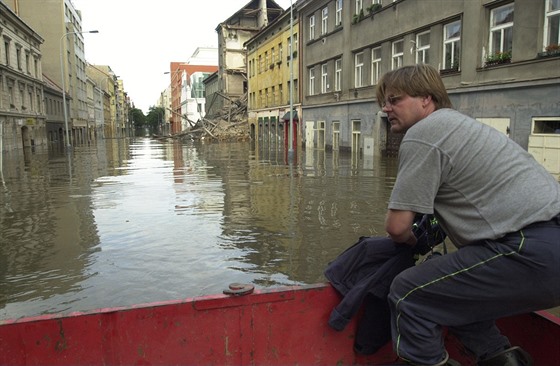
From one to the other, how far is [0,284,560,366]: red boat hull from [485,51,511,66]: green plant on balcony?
14230 mm

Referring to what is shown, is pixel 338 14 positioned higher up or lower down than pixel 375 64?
higher up

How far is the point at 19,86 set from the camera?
38.8 m

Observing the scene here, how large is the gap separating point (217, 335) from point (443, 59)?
18078 mm

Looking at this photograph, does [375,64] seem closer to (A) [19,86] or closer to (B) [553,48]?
(B) [553,48]

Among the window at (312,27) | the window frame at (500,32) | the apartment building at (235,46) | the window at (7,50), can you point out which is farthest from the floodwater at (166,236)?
the apartment building at (235,46)

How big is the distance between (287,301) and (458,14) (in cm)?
1716

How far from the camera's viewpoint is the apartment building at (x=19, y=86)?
112ft

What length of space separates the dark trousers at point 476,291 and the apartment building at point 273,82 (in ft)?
106

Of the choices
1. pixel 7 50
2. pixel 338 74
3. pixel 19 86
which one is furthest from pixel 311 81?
pixel 19 86

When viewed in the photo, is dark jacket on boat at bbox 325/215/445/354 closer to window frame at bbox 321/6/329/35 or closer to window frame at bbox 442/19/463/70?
window frame at bbox 442/19/463/70

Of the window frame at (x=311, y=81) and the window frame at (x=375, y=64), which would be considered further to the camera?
the window frame at (x=311, y=81)

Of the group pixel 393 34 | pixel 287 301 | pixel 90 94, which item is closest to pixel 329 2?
pixel 393 34

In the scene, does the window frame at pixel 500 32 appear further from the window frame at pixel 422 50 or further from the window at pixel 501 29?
the window frame at pixel 422 50

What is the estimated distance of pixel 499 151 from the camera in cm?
205
